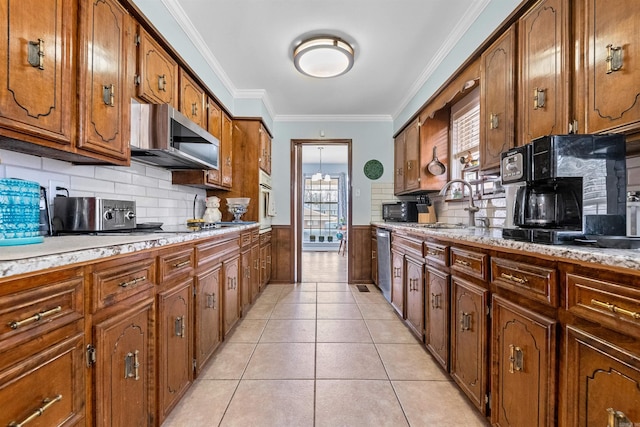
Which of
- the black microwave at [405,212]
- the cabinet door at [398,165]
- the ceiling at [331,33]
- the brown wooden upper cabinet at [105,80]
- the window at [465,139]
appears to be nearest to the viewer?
the brown wooden upper cabinet at [105,80]

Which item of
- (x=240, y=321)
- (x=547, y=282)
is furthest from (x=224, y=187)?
(x=547, y=282)

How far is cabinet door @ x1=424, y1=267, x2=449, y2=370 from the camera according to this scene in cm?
181

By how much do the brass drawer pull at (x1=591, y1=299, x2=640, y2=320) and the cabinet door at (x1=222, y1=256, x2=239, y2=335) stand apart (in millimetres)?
2041

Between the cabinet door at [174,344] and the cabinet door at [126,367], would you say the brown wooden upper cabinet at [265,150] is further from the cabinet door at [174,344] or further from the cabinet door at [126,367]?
the cabinet door at [126,367]

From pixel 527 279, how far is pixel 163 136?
2.01 metres

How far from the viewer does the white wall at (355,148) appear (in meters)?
4.41

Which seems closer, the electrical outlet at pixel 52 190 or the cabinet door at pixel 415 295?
the electrical outlet at pixel 52 190

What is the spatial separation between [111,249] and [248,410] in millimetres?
1130

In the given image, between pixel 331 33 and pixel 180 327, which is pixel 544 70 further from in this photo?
pixel 180 327

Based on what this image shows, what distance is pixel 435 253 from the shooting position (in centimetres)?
197

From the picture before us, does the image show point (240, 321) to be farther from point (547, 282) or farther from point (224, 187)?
point (547, 282)

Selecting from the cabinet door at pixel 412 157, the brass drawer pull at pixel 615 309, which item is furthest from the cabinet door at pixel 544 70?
the cabinet door at pixel 412 157

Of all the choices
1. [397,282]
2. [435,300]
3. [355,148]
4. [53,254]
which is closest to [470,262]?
[435,300]

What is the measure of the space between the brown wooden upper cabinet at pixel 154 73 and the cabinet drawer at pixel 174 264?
102cm
